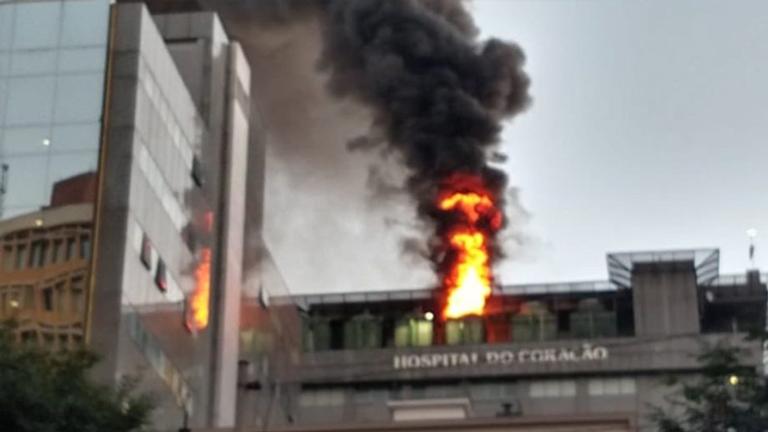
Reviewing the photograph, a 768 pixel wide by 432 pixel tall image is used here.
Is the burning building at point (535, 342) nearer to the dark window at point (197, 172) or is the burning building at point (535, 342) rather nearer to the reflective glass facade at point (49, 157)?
the dark window at point (197, 172)

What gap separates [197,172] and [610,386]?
179 ft

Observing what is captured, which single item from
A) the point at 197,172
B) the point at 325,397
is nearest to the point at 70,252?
A: the point at 197,172

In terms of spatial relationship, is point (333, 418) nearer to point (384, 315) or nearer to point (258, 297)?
point (384, 315)

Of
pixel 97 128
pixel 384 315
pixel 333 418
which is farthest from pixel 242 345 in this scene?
pixel 384 315

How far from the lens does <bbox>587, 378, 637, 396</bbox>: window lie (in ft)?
414

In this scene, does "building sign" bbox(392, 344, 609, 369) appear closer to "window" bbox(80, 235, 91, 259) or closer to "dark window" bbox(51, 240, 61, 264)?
"window" bbox(80, 235, 91, 259)

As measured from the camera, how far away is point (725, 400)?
122 feet

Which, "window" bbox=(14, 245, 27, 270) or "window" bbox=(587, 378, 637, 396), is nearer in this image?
"window" bbox=(14, 245, 27, 270)

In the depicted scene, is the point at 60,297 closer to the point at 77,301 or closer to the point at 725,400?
the point at 77,301

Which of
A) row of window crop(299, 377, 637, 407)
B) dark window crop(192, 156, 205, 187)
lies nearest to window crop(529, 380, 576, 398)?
row of window crop(299, 377, 637, 407)

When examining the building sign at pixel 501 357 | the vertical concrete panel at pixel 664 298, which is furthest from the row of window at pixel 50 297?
the vertical concrete panel at pixel 664 298

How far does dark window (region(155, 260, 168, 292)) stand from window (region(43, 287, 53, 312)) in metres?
5.50

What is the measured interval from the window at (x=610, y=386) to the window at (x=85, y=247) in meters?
65.0

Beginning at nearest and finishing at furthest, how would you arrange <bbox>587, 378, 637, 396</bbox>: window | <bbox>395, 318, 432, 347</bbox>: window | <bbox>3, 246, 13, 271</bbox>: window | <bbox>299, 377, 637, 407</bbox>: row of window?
<bbox>3, 246, 13, 271</bbox>: window → <bbox>587, 378, 637, 396</bbox>: window → <bbox>299, 377, 637, 407</bbox>: row of window → <bbox>395, 318, 432, 347</bbox>: window
